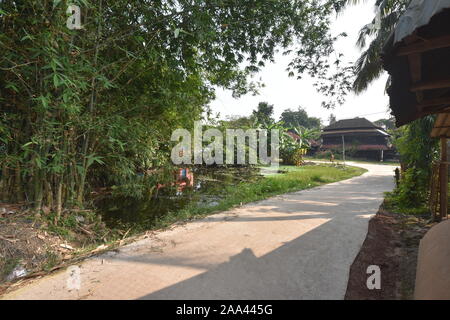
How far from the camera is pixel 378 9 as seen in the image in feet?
31.6

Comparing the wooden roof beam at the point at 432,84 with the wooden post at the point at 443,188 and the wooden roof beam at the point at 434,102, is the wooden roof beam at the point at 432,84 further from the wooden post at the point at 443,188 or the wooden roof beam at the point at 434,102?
the wooden post at the point at 443,188

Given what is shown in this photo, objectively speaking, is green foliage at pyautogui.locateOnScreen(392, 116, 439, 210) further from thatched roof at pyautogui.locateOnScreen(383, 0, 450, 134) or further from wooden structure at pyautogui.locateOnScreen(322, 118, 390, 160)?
wooden structure at pyautogui.locateOnScreen(322, 118, 390, 160)

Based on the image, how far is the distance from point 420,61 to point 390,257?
7.87 feet

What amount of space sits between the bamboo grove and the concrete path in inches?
56.3

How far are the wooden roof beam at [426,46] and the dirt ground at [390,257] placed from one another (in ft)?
7.06

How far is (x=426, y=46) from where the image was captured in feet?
6.33

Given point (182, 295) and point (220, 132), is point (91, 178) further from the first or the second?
point (220, 132)

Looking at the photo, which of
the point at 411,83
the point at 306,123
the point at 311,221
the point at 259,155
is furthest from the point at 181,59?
the point at 306,123

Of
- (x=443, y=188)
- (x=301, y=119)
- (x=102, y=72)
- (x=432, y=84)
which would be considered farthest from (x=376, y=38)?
(x=301, y=119)

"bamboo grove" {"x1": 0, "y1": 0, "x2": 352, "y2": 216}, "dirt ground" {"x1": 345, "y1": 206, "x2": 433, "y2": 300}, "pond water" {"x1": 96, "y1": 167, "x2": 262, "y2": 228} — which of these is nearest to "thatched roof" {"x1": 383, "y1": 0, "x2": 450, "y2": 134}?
"dirt ground" {"x1": 345, "y1": 206, "x2": 433, "y2": 300}

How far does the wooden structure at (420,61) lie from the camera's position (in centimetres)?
156

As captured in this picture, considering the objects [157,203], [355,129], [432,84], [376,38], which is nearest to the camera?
[432,84]

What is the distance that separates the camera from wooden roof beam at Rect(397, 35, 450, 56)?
1.84 metres

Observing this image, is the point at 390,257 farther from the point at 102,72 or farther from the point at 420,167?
the point at 102,72
